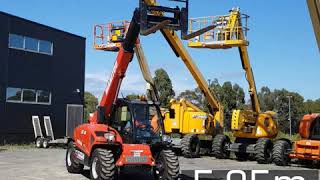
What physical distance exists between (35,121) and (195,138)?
1155 centimetres

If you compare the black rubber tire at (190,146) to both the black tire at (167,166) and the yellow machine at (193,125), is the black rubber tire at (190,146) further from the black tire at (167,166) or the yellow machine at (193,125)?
the black tire at (167,166)

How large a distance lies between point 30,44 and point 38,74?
6.56 ft

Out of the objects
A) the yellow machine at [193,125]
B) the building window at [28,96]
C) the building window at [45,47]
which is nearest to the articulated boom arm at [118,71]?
the yellow machine at [193,125]

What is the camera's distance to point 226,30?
78.9ft

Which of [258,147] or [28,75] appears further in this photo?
[28,75]

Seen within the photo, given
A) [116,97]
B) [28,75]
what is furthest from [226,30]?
[28,75]

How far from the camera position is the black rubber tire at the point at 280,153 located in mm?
23672

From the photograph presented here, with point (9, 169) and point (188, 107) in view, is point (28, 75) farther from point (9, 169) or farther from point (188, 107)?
point (9, 169)

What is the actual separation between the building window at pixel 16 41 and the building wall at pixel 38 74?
10.9 inches

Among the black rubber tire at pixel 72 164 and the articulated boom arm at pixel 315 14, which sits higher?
the articulated boom arm at pixel 315 14

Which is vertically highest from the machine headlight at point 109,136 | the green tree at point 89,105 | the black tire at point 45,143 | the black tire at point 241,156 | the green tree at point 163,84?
the green tree at point 163,84

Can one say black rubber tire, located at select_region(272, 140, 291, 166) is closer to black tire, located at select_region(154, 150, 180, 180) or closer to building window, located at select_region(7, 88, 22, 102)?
black tire, located at select_region(154, 150, 180, 180)

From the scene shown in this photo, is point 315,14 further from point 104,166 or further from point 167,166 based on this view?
point 104,166

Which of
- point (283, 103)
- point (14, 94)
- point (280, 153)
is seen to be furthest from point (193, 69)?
point (283, 103)
